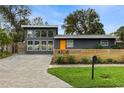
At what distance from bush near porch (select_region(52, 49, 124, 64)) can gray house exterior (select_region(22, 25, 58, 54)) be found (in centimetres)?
1201

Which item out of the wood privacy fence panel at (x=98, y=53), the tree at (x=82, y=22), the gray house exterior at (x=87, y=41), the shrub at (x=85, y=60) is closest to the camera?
the shrub at (x=85, y=60)

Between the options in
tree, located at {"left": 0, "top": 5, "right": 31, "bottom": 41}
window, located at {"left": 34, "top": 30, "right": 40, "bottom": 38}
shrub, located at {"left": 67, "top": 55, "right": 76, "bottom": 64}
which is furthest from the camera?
tree, located at {"left": 0, "top": 5, "right": 31, "bottom": 41}

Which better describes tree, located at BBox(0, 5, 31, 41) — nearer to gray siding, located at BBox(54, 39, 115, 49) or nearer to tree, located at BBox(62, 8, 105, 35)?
tree, located at BBox(62, 8, 105, 35)

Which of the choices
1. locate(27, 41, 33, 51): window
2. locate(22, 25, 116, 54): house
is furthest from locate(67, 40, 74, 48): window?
locate(27, 41, 33, 51): window

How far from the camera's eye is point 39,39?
102 ft

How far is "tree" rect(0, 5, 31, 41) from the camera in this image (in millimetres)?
37969

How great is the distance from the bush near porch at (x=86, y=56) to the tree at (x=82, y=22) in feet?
71.8

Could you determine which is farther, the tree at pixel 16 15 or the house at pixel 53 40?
the tree at pixel 16 15

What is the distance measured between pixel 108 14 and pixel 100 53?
639 inches

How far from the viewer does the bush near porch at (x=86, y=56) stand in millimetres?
18250

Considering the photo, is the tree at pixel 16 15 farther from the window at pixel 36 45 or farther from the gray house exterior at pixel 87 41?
the gray house exterior at pixel 87 41

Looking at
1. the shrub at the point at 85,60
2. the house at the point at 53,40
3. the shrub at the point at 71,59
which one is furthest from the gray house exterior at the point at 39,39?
the shrub at the point at 85,60

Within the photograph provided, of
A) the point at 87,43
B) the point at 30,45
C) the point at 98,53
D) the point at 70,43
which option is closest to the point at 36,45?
the point at 30,45
